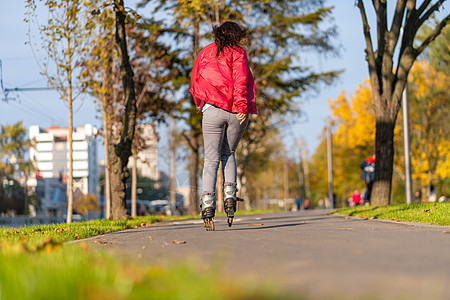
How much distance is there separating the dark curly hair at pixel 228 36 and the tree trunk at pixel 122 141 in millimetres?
6333

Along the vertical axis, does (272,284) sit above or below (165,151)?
below

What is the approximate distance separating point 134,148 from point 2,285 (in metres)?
23.6

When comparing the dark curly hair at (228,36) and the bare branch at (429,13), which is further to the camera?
the bare branch at (429,13)

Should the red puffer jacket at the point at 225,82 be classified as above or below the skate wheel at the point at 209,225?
above

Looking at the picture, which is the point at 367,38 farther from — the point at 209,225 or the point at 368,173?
the point at 209,225

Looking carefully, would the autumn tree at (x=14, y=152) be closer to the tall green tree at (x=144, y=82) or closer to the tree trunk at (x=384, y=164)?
the tall green tree at (x=144, y=82)

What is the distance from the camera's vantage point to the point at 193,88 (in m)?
7.23

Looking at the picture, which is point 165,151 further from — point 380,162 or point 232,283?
point 232,283

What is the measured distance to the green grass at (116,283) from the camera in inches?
87.8

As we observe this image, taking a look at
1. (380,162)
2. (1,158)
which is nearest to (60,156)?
(1,158)

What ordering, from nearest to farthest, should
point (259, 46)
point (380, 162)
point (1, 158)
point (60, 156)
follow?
point (380, 162) < point (259, 46) < point (1, 158) < point (60, 156)

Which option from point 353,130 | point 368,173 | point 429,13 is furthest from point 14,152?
point 429,13

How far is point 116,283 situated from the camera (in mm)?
2494

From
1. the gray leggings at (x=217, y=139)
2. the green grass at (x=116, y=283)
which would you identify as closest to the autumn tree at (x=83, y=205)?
the gray leggings at (x=217, y=139)
